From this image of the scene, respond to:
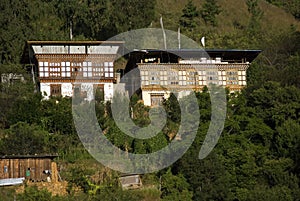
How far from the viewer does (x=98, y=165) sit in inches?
1203

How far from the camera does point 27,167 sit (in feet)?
98.6

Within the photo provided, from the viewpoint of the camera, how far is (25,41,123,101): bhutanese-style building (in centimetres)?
3744

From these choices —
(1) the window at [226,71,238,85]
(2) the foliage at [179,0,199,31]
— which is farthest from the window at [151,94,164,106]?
(2) the foliage at [179,0,199,31]

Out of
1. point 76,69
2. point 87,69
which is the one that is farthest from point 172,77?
point 76,69

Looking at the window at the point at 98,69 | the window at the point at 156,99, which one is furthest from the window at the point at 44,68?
the window at the point at 156,99

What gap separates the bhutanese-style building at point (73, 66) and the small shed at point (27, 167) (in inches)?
288

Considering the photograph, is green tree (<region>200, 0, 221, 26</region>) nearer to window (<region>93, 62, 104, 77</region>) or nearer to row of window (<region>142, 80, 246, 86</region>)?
row of window (<region>142, 80, 246, 86</region>)

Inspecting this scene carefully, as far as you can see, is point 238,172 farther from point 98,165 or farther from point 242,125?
point 98,165

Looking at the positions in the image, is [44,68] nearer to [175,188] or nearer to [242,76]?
[242,76]

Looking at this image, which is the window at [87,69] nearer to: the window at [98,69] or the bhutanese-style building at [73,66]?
the bhutanese-style building at [73,66]

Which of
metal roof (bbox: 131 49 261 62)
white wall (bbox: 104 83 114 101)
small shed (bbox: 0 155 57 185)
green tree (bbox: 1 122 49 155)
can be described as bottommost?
small shed (bbox: 0 155 57 185)

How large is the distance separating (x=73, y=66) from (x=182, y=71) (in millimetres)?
5067

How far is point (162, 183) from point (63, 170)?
12.1 ft

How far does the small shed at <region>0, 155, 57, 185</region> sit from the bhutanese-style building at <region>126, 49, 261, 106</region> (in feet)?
26.4
